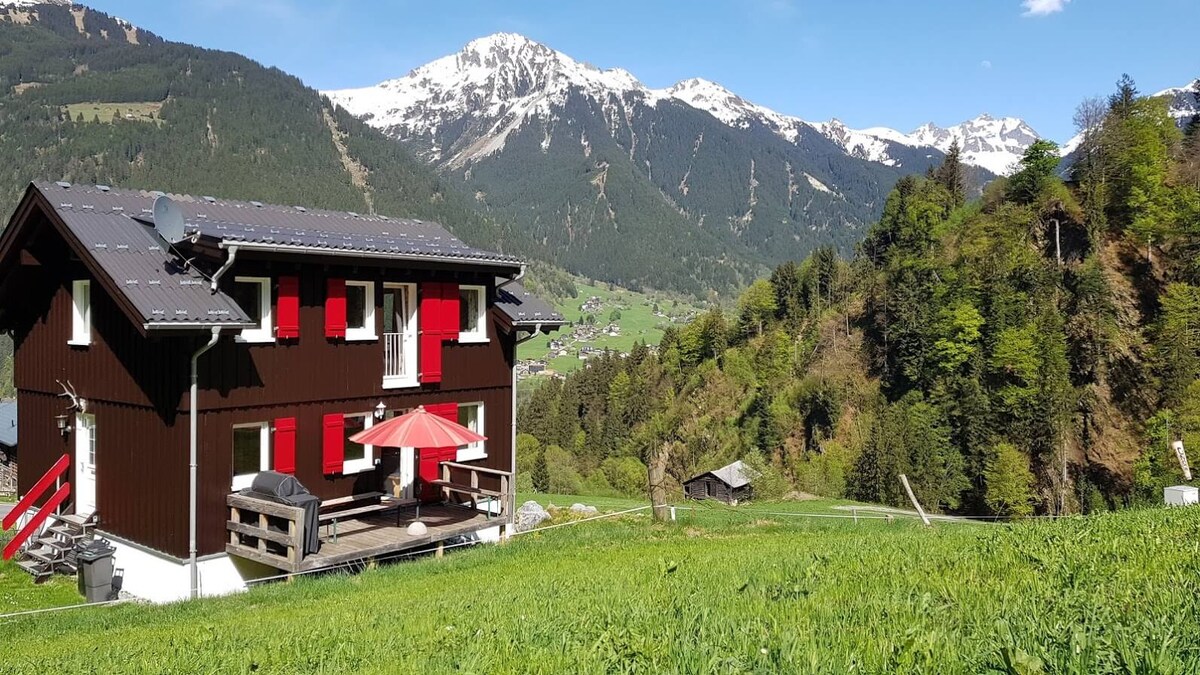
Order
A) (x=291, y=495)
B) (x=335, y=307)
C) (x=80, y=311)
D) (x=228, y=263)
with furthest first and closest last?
1. (x=80, y=311)
2. (x=335, y=307)
3. (x=291, y=495)
4. (x=228, y=263)

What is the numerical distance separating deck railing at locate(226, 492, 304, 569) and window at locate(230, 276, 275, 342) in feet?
10.8

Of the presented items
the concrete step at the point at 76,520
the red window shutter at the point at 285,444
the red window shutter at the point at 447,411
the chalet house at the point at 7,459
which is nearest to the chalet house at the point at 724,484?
the chalet house at the point at 7,459

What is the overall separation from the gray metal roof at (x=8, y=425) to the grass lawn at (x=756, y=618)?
Answer: 37529mm

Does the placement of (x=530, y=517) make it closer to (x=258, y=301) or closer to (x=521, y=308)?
(x=521, y=308)

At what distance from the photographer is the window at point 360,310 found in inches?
725

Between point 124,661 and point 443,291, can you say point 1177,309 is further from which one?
point 124,661

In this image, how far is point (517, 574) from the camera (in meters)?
12.2

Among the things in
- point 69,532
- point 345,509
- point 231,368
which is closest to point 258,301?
point 231,368

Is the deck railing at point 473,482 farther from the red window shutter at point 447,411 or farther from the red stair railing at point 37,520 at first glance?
the red stair railing at point 37,520

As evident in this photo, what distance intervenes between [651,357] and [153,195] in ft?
306

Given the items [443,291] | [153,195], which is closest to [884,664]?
[443,291]

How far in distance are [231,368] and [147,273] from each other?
235cm

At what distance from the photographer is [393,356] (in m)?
19.1

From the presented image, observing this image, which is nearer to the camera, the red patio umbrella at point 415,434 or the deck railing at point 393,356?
the red patio umbrella at point 415,434
